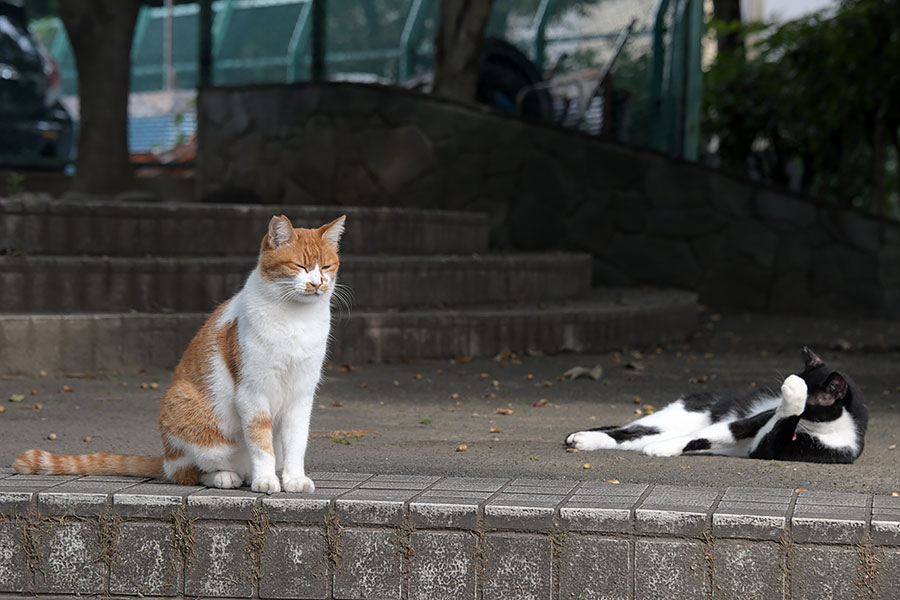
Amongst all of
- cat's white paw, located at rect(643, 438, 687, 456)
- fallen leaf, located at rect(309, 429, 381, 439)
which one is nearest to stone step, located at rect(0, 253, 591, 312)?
fallen leaf, located at rect(309, 429, 381, 439)

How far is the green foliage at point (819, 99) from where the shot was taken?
40.3 feet

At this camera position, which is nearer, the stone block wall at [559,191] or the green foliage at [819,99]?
the stone block wall at [559,191]

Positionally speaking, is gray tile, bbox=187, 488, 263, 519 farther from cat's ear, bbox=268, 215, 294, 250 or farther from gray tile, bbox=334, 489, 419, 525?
cat's ear, bbox=268, 215, 294, 250

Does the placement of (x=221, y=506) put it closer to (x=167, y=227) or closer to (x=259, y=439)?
(x=259, y=439)

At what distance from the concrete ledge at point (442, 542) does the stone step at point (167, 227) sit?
4.48m

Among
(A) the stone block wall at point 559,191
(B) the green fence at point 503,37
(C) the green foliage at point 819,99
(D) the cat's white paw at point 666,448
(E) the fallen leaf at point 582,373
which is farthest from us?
(B) the green fence at point 503,37

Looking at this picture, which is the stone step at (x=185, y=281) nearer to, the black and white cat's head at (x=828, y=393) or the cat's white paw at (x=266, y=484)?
the black and white cat's head at (x=828, y=393)

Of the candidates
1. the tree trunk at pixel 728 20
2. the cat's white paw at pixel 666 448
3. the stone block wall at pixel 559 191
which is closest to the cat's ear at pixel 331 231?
the cat's white paw at pixel 666 448

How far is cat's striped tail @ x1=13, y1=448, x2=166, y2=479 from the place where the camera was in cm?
418

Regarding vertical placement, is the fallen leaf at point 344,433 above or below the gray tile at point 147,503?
below

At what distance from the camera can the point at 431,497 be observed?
3854 millimetres

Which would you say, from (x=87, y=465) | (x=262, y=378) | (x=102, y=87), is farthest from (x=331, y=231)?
(x=102, y=87)

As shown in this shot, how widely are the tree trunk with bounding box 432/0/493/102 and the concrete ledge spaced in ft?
26.6

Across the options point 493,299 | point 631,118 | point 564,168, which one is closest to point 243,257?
point 493,299
